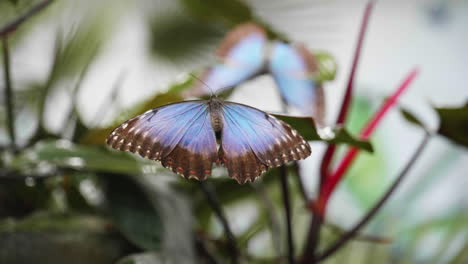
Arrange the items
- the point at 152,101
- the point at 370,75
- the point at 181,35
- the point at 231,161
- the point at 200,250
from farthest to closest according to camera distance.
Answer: the point at 370,75, the point at 181,35, the point at 200,250, the point at 152,101, the point at 231,161

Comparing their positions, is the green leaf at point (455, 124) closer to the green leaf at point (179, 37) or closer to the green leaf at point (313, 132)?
the green leaf at point (313, 132)

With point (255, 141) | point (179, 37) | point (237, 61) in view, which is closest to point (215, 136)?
point (255, 141)

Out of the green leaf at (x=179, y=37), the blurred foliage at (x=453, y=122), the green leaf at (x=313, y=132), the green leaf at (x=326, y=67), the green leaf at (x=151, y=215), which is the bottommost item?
the green leaf at (x=151, y=215)

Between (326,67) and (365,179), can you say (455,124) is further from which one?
(365,179)

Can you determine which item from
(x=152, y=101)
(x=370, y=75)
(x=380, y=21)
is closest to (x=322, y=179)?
(x=152, y=101)

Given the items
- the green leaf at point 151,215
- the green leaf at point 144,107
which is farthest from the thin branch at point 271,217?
the green leaf at point 144,107

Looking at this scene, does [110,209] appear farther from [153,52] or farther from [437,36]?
[437,36]

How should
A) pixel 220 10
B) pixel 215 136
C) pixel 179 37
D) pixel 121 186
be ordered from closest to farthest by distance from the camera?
pixel 215 136 < pixel 121 186 < pixel 220 10 < pixel 179 37
